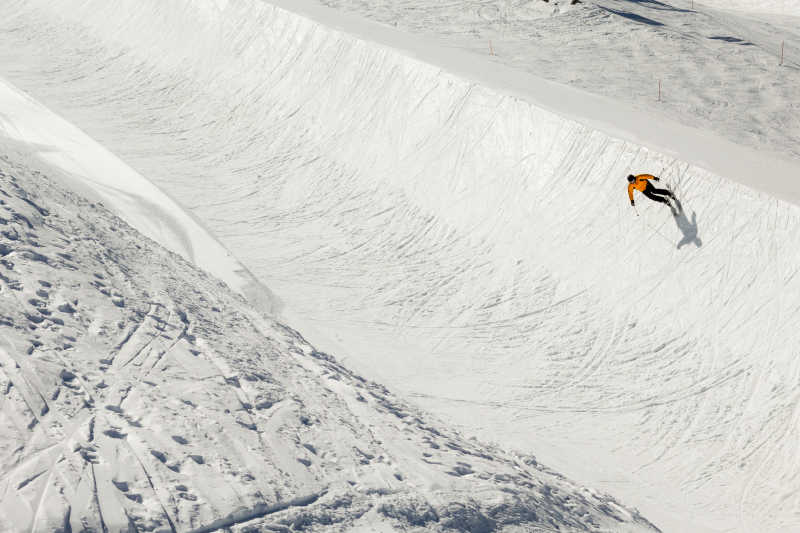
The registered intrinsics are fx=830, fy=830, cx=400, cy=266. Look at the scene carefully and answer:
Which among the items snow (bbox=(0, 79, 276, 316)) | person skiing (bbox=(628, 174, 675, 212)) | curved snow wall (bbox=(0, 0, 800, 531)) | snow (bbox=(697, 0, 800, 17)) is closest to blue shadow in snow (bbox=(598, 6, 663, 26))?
snow (bbox=(697, 0, 800, 17))

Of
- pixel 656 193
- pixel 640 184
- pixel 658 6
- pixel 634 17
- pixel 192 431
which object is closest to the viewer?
pixel 192 431

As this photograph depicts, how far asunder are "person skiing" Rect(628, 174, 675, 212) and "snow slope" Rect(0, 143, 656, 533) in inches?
211

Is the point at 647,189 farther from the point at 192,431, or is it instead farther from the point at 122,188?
the point at 122,188

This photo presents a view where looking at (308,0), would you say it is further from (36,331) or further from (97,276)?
(36,331)

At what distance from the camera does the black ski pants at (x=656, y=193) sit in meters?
14.8

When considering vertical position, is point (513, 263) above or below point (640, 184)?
below

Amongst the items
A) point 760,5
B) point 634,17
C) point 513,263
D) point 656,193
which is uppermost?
point 760,5

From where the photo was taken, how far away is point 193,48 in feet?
93.7

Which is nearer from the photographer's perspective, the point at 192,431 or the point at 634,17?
the point at 192,431

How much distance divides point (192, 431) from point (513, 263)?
8.92 meters

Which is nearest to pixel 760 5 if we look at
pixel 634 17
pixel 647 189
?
pixel 634 17

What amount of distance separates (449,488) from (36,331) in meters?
5.33

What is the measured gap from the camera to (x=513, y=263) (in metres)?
16.7

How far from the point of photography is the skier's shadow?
14688 mm
